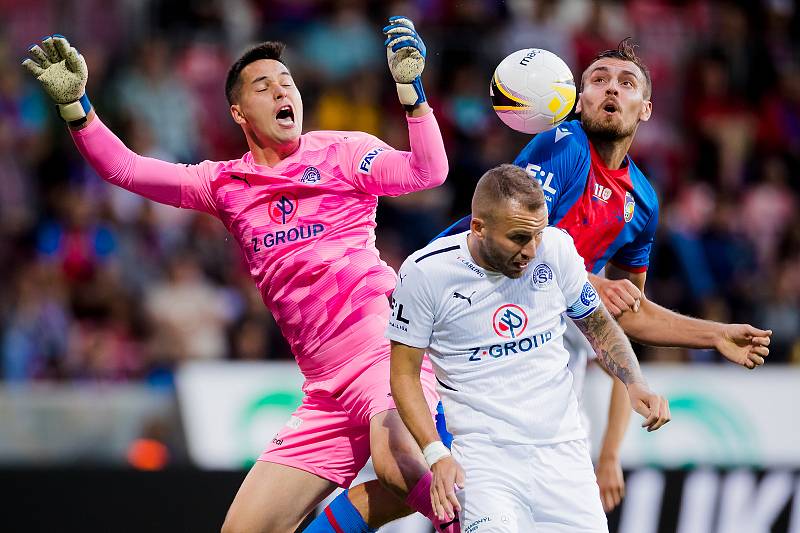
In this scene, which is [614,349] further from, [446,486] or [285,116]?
[285,116]

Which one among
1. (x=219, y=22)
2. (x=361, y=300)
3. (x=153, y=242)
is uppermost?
(x=219, y=22)

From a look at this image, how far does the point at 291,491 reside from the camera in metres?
6.16

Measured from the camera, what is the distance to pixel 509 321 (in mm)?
5480

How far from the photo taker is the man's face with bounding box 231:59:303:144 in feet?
20.7

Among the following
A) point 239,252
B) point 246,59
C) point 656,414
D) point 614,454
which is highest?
point 246,59

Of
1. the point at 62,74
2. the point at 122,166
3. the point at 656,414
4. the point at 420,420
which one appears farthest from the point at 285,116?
the point at 656,414

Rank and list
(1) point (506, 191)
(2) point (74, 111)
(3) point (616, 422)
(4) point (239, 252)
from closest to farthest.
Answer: (1) point (506, 191) < (2) point (74, 111) < (3) point (616, 422) < (4) point (239, 252)

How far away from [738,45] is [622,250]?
843cm

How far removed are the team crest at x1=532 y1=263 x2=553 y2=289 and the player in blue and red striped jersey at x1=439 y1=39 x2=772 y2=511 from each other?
48 centimetres

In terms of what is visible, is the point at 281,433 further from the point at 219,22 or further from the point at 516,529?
the point at 219,22

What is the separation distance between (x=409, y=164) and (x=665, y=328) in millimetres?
1384

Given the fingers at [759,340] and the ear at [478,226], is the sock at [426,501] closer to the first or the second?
the ear at [478,226]

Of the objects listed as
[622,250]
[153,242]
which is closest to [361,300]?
[622,250]

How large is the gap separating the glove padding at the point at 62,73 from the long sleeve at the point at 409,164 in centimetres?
134
